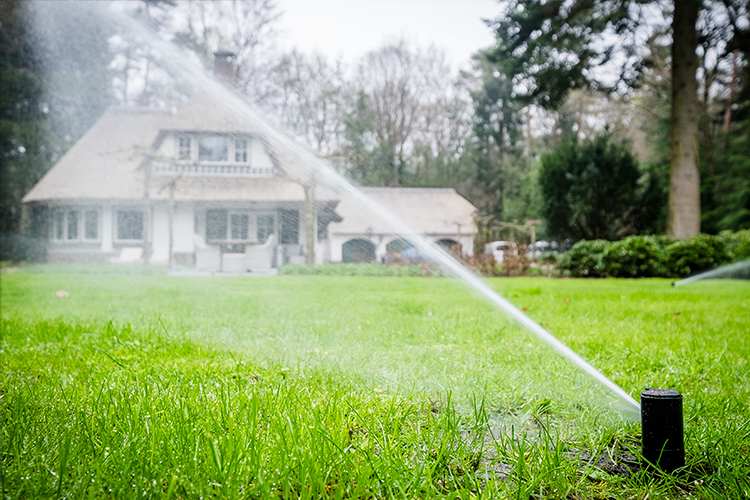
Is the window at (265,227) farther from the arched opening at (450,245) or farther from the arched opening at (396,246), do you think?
the arched opening at (450,245)

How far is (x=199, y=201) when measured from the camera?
11.3m

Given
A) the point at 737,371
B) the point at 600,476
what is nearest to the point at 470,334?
the point at 737,371

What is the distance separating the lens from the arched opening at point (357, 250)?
44.2 ft

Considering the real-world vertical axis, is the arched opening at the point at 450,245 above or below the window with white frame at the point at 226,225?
below

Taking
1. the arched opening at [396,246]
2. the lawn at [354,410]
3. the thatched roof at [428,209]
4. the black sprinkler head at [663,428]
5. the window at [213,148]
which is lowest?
the lawn at [354,410]

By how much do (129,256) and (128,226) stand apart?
112cm

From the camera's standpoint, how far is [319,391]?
1711mm

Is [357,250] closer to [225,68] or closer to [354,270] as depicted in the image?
[354,270]

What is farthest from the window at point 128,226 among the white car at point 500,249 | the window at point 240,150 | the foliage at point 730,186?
the foliage at point 730,186

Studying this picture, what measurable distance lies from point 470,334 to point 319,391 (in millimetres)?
1461

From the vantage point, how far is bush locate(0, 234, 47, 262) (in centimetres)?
1522

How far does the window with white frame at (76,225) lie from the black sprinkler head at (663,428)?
1633 centimetres

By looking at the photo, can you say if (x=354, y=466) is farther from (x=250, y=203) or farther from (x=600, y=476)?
(x=250, y=203)

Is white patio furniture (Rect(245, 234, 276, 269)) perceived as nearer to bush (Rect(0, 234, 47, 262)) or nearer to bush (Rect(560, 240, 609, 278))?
bush (Rect(560, 240, 609, 278))
